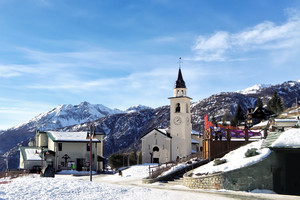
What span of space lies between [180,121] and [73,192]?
43.1 m

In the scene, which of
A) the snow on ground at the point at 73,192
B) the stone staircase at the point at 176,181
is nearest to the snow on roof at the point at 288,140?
the snow on ground at the point at 73,192

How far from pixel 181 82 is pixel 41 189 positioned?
149 feet

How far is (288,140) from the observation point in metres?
28.5

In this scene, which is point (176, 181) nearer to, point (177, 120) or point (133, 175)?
point (133, 175)

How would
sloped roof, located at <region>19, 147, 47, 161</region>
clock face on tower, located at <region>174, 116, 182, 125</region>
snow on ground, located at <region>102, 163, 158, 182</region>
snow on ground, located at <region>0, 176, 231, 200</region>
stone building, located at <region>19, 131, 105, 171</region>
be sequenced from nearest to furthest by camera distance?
snow on ground, located at <region>0, 176, 231, 200</region>
snow on ground, located at <region>102, 163, 158, 182</region>
stone building, located at <region>19, 131, 105, 171</region>
sloped roof, located at <region>19, 147, 47, 161</region>
clock face on tower, located at <region>174, 116, 182, 125</region>

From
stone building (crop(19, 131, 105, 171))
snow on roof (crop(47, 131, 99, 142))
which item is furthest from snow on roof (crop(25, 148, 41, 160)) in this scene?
snow on roof (crop(47, 131, 99, 142))

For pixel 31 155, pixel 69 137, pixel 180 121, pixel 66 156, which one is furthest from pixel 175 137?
pixel 31 155

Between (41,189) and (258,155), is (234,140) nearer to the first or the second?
(258,155)

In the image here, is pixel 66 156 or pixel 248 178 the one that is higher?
pixel 66 156

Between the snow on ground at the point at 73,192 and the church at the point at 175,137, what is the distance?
3827cm

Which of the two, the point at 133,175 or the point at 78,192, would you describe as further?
the point at 133,175

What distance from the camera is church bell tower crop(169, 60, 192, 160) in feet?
202

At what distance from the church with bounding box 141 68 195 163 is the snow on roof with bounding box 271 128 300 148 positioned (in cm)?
3233

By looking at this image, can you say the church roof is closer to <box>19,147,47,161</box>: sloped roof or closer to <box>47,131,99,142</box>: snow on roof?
<box>47,131,99,142</box>: snow on roof
